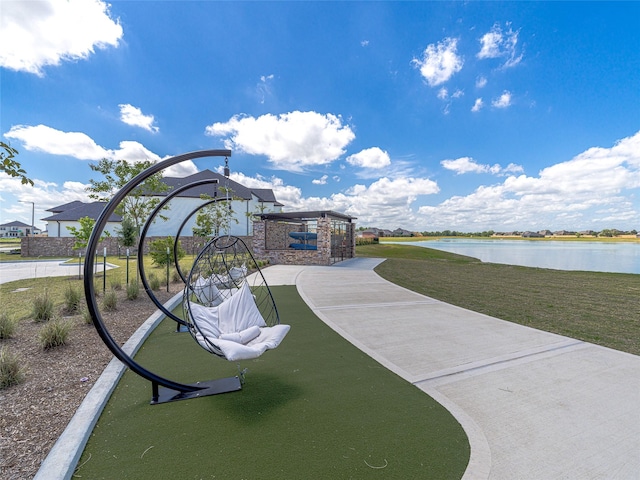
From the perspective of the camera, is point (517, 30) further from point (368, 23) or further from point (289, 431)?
point (289, 431)

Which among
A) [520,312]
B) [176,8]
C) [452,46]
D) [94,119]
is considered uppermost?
[452,46]

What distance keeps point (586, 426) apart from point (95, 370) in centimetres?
500

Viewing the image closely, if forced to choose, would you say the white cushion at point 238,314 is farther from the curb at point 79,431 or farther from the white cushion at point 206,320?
the curb at point 79,431

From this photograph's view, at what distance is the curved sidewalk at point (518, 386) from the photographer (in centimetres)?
206

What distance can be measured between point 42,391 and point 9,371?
0.45m

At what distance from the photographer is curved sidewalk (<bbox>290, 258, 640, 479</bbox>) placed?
81.2 inches

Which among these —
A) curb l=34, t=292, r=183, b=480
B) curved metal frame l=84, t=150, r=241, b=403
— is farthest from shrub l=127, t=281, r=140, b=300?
curved metal frame l=84, t=150, r=241, b=403

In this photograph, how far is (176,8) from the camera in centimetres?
807

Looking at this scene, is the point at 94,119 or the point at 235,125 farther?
the point at 235,125

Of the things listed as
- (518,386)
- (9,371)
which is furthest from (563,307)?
(9,371)

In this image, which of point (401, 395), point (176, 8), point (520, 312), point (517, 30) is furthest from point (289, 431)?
point (517, 30)

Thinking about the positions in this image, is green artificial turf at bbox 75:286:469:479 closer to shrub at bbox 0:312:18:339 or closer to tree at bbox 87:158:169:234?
shrub at bbox 0:312:18:339

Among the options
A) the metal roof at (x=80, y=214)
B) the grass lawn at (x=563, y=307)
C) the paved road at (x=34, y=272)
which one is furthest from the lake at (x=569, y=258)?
the metal roof at (x=80, y=214)

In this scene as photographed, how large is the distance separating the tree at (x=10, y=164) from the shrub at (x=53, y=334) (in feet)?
7.32
